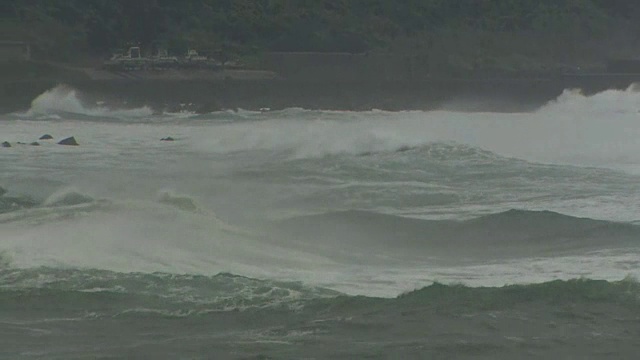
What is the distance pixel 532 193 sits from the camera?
80.9 feet

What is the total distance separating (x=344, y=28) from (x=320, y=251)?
58229mm

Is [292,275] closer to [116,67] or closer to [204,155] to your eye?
[204,155]

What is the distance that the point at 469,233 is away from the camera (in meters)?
19.8

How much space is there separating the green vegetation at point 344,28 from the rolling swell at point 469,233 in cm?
4658

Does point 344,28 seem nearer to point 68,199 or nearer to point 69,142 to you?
point 69,142

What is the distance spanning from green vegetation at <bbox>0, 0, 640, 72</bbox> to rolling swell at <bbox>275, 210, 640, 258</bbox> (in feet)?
153

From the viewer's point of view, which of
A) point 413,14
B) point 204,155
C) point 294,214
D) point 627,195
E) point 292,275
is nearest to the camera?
point 292,275

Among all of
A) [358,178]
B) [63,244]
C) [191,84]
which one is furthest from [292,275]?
[191,84]

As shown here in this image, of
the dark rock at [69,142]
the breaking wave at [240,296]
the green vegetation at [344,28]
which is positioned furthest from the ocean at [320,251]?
the green vegetation at [344,28]

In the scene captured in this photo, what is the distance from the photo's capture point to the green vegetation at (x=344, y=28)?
231ft

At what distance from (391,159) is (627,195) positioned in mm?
7018

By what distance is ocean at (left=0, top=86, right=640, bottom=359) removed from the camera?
1200cm

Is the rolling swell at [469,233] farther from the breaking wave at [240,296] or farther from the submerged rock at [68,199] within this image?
the breaking wave at [240,296]

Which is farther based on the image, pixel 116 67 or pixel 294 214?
pixel 116 67
